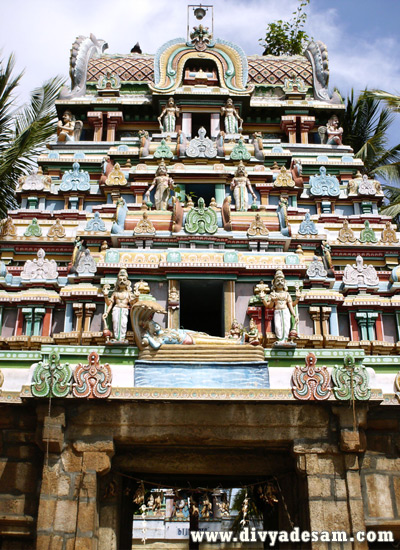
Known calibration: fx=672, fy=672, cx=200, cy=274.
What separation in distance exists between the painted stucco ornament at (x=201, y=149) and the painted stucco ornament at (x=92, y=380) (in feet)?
38.0

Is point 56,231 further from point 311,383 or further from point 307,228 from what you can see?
point 311,383

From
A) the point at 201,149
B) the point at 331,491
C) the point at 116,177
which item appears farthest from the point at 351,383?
the point at 116,177

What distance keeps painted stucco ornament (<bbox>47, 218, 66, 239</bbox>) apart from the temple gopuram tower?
0.15ft

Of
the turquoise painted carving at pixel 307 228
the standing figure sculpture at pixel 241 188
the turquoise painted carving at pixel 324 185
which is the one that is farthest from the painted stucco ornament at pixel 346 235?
the standing figure sculpture at pixel 241 188

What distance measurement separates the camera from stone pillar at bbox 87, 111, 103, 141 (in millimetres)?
25906

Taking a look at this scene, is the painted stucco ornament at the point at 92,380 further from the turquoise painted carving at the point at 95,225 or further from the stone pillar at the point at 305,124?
the stone pillar at the point at 305,124

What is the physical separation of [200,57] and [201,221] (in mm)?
11743

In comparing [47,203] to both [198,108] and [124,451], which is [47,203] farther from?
[124,451]

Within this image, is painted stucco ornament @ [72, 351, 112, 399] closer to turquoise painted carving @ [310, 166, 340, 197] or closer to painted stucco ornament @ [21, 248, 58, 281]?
painted stucco ornament @ [21, 248, 58, 281]

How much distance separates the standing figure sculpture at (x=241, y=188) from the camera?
65.4ft

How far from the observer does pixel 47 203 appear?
22391mm

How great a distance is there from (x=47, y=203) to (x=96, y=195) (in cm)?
165

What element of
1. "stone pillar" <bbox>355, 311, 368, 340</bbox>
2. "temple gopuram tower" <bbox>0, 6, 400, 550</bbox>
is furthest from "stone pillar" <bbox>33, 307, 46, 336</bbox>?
"stone pillar" <bbox>355, 311, 368, 340</bbox>

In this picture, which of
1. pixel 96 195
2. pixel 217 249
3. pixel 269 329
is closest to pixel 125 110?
pixel 96 195
